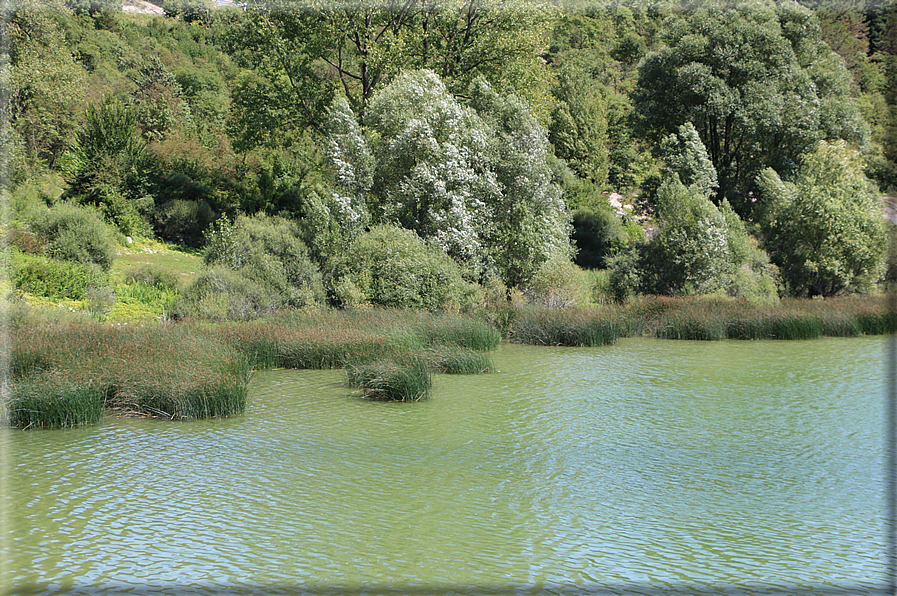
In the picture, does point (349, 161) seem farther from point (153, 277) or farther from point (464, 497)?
point (464, 497)

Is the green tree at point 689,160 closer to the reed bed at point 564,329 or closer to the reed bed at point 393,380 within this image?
the reed bed at point 564,329

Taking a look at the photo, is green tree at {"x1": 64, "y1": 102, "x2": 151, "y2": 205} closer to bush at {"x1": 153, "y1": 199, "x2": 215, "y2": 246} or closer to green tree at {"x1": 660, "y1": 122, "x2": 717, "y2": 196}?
bush at {"x1": 153, "y1": 199, "x2": 215, "y2": 246}

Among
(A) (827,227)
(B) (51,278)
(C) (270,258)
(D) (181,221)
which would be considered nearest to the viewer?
(B) (51,278)

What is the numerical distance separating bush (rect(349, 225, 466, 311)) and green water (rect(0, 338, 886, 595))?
6.45 m

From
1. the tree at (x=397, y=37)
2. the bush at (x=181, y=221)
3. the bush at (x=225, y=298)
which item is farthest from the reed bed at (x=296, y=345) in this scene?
the bush at (x=181, y=221)

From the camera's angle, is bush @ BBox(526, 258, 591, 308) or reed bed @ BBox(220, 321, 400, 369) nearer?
reed bed @ BBox(220, 321, 400, 369)

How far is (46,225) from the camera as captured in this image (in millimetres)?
19438

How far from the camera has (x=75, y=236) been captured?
19062mm

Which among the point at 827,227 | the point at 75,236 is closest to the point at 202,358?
the point at 75,236

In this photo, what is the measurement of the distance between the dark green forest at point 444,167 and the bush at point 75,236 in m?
0.07

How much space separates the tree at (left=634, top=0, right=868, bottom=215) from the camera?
29062 mm

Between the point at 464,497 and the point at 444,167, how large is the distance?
14139 millimetres

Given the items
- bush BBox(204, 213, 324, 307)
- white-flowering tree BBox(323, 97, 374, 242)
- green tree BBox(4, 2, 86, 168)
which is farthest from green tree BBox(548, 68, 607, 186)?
bush BBox(204, 213, 324, 307)

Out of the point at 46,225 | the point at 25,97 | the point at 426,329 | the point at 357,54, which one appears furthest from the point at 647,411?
the point at 25,97
